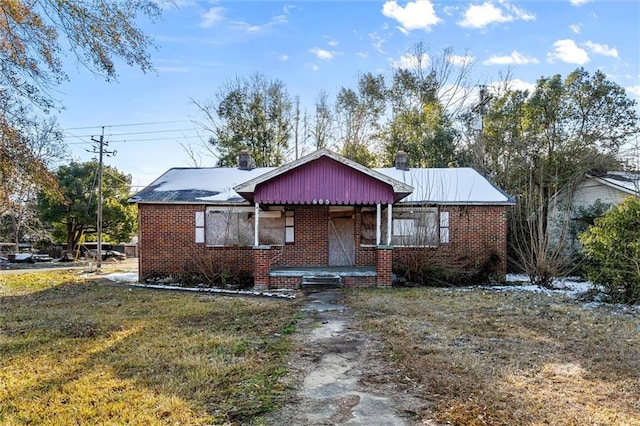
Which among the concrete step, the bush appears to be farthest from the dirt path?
the bush

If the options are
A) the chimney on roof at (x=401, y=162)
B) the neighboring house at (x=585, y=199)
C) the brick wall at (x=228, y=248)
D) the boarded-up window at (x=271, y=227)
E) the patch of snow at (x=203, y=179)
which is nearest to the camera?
the brick wall at (x=228, y=248)

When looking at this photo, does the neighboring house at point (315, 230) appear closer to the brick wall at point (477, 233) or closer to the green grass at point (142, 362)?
the brick wall at point (477, 233)

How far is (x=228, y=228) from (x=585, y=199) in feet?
50.5

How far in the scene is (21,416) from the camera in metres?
3.89

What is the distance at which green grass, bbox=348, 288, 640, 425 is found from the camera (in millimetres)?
4020

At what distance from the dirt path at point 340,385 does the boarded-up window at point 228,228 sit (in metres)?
7.99

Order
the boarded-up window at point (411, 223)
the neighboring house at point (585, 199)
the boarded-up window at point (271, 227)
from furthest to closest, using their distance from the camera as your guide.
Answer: the neighboring house at point (585, 199) → the boarded-up window at point (271, 227) → the boarded-up window at point (411, 223)

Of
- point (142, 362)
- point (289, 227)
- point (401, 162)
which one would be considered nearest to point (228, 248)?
point (289, 227)

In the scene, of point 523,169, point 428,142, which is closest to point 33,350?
point 523,169

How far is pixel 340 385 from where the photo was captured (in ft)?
15.3

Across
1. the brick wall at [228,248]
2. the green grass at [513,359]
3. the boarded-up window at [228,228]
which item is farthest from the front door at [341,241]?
the green grass at [513,359]

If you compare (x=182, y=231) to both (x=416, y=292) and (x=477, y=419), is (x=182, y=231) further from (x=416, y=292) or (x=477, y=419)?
(x=477, y=419)

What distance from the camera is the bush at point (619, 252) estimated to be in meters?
9.50

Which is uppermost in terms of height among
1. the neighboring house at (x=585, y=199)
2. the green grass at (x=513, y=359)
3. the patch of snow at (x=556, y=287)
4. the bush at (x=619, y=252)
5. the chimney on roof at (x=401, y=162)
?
the chimney on roof at (x=401, y=162)
